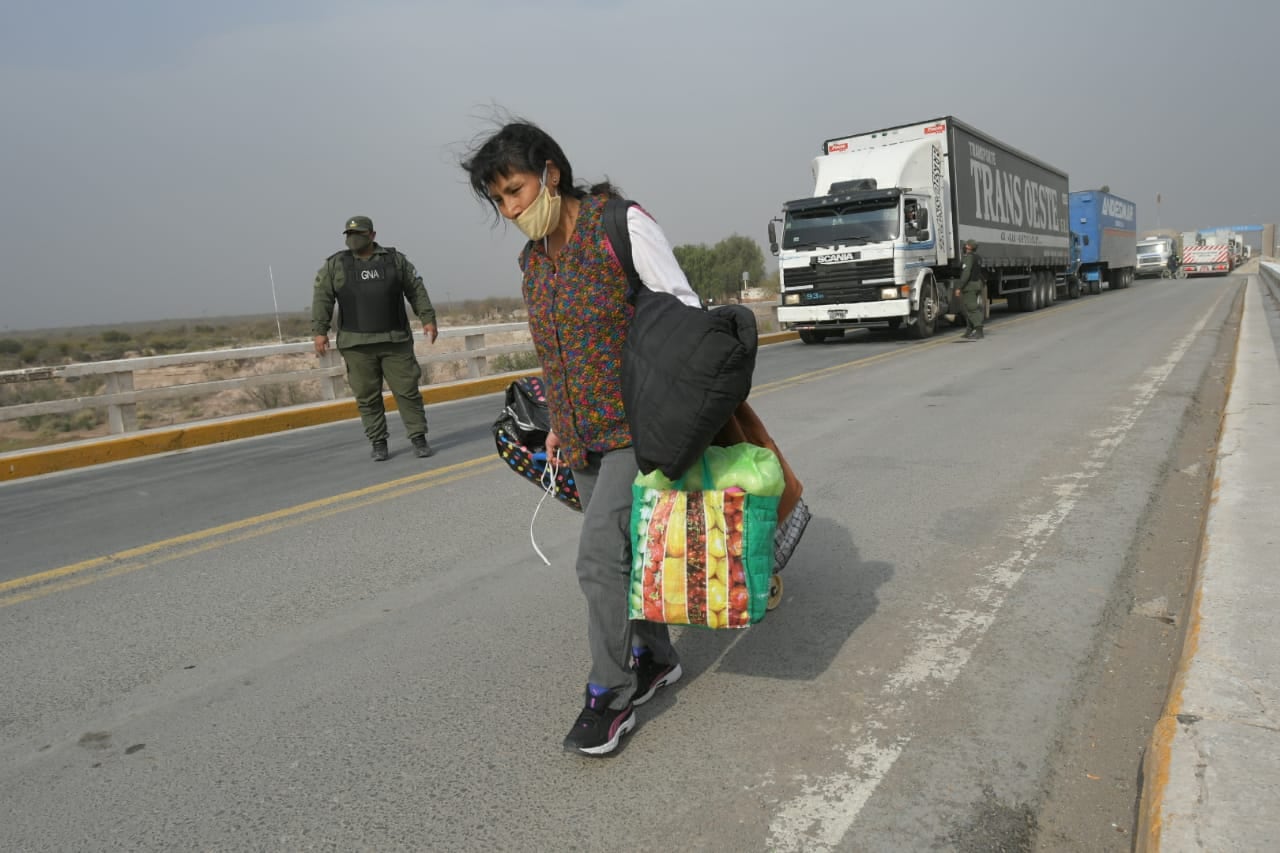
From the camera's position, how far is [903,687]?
3072mm

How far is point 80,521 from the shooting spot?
6.38 metres

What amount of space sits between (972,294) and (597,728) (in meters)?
15.3

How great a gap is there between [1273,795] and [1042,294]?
86.7ft

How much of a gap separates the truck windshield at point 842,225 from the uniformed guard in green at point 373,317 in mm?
10379

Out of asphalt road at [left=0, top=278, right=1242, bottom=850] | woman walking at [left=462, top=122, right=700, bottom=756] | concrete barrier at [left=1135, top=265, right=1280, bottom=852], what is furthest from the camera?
woman walking at [left=462, top=122, right=700, bottom=756]

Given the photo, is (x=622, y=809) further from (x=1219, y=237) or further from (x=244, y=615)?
(x=1219, y=237)

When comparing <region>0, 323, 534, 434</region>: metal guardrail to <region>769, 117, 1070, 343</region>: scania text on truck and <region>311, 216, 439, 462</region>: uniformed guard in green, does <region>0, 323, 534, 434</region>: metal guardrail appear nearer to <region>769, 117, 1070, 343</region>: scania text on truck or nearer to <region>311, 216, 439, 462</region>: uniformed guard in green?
<region>311, 216, 439, 462</region>: uniformed guard in green

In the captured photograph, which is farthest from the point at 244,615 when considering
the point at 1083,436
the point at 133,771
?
the point at 1083,436

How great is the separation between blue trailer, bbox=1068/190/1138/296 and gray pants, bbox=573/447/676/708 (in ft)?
105

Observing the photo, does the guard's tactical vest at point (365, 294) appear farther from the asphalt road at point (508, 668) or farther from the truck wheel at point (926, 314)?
the truck wheel at point (926, 314)

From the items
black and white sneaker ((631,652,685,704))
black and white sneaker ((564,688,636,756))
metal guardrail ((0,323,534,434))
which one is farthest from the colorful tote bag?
metal guardrail ((0,323,534,434))

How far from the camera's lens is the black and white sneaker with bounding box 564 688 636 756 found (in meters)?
2.69

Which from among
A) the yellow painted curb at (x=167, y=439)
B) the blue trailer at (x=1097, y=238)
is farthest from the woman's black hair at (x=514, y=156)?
the blue trailer at (x=1097, y=238)

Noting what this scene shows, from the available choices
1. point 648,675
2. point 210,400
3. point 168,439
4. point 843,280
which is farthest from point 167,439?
point 210,400
